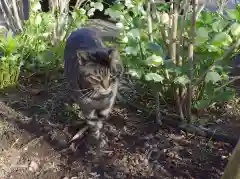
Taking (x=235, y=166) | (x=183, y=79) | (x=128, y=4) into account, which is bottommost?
(x=235, y=166)

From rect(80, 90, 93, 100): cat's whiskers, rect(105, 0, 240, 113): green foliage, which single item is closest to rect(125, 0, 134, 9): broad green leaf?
rect(105, 0, 240, 113): green foliage

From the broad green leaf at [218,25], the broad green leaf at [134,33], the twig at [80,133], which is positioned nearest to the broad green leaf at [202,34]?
the broad green leaf at [218,25]

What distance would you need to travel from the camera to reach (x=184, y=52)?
2650 millimetres

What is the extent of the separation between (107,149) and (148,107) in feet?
2.08

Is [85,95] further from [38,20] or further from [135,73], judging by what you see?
[38,20]

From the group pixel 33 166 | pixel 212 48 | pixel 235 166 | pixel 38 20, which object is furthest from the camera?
pixel 38 20

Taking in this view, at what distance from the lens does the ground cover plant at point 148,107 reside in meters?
2.42

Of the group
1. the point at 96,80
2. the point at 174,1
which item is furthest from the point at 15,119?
the point at 174,1

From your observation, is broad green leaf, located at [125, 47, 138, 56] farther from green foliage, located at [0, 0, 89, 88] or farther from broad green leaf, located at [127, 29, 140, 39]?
green foliage, located at [0, 0, 89, 88]

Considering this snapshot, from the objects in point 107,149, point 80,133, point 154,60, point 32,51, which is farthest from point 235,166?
point 32,51

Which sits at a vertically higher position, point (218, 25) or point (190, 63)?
point (218, 25)

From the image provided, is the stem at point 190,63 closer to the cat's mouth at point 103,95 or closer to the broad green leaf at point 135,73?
the broad green leaf at point 135,73

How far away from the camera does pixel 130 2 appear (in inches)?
107

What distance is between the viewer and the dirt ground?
2.43 metres
